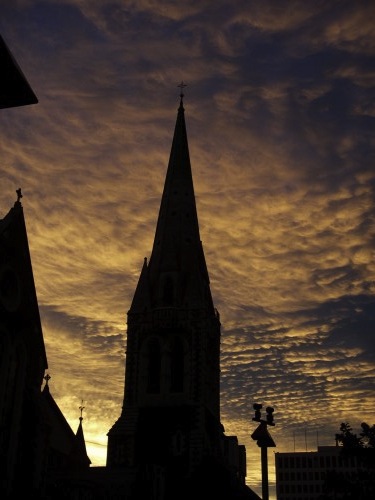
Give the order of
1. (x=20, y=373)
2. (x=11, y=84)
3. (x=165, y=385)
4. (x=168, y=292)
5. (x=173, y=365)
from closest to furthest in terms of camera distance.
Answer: (x=11, y=84) → (x=20, y=373) → (x=165, y=385) → (x=173, y=365) → (x=168, y=292)

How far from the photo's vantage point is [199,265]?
60594mm


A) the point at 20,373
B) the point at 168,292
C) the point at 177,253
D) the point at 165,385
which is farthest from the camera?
the point at 177,253

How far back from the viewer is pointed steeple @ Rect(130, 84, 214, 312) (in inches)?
2266

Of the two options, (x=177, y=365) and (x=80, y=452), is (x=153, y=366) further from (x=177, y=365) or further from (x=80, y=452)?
(x=80, y=452)

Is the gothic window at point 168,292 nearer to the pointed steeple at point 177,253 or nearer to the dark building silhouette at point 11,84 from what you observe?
the pointed steeple at point 177,253

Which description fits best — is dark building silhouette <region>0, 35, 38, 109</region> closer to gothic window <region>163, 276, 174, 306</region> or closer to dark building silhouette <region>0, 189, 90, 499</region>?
dark building silhouette <region>0, 189, 90, 499</region>

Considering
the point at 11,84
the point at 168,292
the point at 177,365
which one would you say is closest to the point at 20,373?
the point at 11,84

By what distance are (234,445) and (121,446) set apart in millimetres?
16911

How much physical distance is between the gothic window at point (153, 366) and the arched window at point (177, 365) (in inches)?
45.9

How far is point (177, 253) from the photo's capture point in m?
60.3

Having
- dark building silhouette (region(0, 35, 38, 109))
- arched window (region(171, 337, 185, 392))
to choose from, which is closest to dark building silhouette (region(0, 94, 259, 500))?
arched window (region(171, 337, 185, 392))

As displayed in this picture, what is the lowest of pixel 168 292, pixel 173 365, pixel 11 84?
pixel 11 84

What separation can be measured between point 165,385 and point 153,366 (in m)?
2.27

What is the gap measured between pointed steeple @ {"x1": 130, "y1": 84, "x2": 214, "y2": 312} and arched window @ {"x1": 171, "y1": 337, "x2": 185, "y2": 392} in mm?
3397
